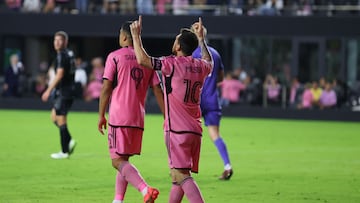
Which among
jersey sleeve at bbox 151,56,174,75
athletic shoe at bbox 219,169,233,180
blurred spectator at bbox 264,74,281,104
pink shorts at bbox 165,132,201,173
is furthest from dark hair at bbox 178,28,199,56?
blurred spectator at bbox 264,74,281,104

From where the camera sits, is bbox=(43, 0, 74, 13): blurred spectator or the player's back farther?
bbox=(43, 0, 74, 13): blurred spectator

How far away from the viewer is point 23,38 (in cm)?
4034

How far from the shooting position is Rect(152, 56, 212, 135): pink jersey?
33.7 ft

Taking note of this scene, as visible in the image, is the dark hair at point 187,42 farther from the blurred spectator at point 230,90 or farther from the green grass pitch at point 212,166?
the blurred spectator at point 230,90

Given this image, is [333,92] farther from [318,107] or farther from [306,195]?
[306,195]

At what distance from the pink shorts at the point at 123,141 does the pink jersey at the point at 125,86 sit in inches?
2.6

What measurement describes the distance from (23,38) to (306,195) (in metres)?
28.2

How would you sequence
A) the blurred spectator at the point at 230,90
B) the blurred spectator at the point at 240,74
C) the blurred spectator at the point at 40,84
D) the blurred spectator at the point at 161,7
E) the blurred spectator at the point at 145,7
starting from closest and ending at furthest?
the blurred spectator at the point at 230,90 < the blurred spectator at the point at 240,74 < the blurred spectator at the point at 145,7 < the blurred spectator at the point at 40,84 < the blurred spectator at the point at 161,7

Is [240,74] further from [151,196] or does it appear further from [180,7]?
[151,196]

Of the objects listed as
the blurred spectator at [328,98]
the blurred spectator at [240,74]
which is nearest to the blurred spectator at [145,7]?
the blurred spectator at [240,74]

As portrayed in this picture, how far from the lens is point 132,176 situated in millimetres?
11109

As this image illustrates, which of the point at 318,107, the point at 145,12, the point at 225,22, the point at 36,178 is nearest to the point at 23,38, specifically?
the point at 145,12

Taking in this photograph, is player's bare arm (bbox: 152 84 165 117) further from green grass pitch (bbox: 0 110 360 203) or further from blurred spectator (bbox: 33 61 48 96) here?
blurred spectator (bbox: 33 61 48 96)

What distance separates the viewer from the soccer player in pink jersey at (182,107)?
10.3 metres
